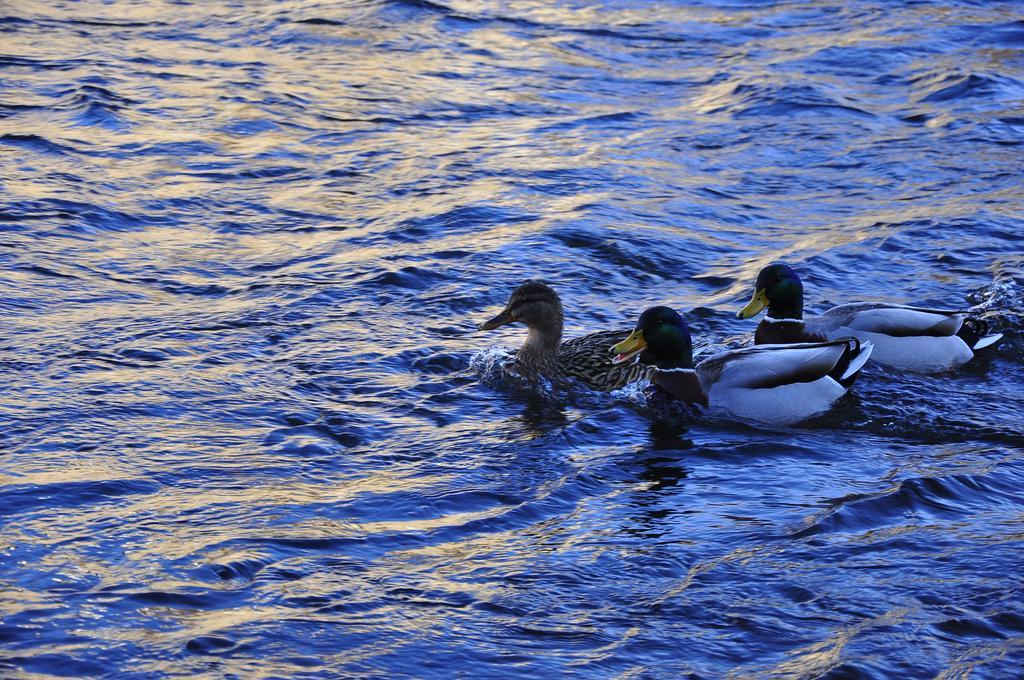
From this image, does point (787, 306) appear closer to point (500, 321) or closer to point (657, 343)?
point (657, 343)

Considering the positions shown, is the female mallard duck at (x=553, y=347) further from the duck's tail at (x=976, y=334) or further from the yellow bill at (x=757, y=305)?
the duck's tail at (x=976, y=334)

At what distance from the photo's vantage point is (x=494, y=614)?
18.4 feet

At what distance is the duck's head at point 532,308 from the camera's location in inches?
344

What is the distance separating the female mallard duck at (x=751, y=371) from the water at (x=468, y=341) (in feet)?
0.64

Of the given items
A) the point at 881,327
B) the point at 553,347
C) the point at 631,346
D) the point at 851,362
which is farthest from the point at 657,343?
the point at 881,327

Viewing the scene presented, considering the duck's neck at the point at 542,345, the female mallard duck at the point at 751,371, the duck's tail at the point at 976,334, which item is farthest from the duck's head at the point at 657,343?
the duck's tail at the point at 976,334

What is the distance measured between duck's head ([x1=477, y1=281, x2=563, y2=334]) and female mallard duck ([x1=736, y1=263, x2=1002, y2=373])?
48.1 inches

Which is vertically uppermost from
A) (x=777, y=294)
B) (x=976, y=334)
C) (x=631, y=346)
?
(x=777, y=294)

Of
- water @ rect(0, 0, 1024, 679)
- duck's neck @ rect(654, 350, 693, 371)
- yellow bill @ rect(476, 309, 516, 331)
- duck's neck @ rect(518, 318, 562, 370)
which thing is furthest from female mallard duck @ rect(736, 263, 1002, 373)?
yellow bill @ rect(476, 309, 516, 331)

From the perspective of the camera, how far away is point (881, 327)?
8.77m

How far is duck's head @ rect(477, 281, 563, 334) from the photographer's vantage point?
28.6ft

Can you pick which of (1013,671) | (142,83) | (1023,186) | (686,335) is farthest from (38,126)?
(1013,671)

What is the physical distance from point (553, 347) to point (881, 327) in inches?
77.6

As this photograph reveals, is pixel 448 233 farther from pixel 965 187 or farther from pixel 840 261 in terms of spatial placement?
pixel 965 187
